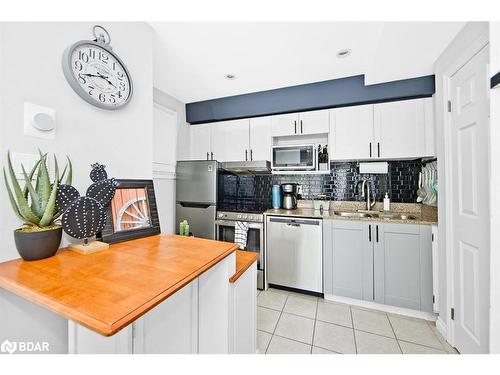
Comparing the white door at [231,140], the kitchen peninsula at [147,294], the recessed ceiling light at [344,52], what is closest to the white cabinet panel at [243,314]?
the kitchen peninsula at [147,294]

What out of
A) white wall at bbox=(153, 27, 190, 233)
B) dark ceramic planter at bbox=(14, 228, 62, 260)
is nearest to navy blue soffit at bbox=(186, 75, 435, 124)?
white wall at bbox=(153, 27, 190, 233)

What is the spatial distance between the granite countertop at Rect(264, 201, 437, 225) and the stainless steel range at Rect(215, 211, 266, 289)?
18 centimetres

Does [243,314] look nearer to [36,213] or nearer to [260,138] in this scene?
[36,213]

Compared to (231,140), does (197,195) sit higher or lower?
lower

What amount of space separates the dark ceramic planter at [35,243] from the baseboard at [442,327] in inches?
109

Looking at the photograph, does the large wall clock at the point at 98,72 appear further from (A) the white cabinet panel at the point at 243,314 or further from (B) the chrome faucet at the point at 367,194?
(B) the chrome faucet at the point at 367,194

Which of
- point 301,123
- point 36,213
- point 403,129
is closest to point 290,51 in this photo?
point 301,123

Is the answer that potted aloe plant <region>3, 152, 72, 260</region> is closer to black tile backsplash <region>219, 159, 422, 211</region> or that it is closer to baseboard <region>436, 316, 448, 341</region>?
black tile backsplash <region>219, 159, 422, 211</region>

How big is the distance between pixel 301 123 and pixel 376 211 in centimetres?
145

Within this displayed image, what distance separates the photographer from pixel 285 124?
9.16 ft

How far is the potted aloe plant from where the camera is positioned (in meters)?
0.82

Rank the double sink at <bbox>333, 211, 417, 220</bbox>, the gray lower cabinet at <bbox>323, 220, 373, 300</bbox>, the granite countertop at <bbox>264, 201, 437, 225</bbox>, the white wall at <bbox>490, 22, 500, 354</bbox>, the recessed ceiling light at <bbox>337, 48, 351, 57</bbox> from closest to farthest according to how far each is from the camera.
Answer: the white wall at <bbox>490, 22, 500, 354</bbox> → the recessed ceiling light at <bbox>337, 48, 351, 57</bbox> → the granite countertop at <bbox>264, 201, 437, 225</bbox> → the gray lower cabinet at <bbox>323, 220, 373, 300</bbox> → the double sink at <bbox>333, 211, 417, 220</bbox>

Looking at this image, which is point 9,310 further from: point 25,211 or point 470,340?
point 470,340

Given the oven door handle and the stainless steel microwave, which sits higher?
the stainless steel microwave
